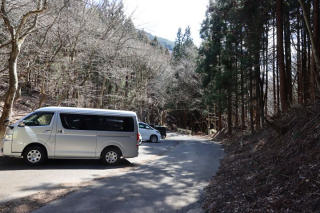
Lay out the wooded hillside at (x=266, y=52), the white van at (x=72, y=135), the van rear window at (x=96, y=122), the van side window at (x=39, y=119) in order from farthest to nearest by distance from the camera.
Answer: the wooded hillside at (x=266, y=52) → the van rear window at (x=96, y=122) → the van side window at (x=39, y=119) → the white van at (x=72, y=135)

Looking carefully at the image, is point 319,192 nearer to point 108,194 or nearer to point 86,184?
point 108,194

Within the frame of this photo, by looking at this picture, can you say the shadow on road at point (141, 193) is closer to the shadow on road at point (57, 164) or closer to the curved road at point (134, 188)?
the curved road at point (134, 188)

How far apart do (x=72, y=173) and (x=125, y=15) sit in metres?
11.4

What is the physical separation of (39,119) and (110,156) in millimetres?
2988

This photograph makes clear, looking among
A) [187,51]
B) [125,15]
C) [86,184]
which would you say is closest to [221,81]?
[125,15]

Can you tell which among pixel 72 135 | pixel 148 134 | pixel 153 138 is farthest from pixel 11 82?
pixel 153 138

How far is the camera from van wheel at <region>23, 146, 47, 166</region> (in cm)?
805

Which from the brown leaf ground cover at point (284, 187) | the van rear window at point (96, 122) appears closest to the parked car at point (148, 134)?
the van rear window at point (96, 122)

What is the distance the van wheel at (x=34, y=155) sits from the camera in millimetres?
8047

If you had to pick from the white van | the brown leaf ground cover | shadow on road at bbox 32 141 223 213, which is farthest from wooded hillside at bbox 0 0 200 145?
the brown leaf ground cover

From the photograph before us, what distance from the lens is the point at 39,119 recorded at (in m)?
8.41

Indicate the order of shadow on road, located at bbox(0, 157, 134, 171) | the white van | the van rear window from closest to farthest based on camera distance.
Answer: shadow on road, located at bbox(0, 157, 134, 171), the white van, the van rear window

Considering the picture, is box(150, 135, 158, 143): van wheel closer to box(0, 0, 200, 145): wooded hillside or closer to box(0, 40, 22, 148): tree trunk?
box(0, 0, 200, 145): wooded hillside

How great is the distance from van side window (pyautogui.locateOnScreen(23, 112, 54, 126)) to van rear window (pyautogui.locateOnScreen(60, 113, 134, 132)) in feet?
1.51
